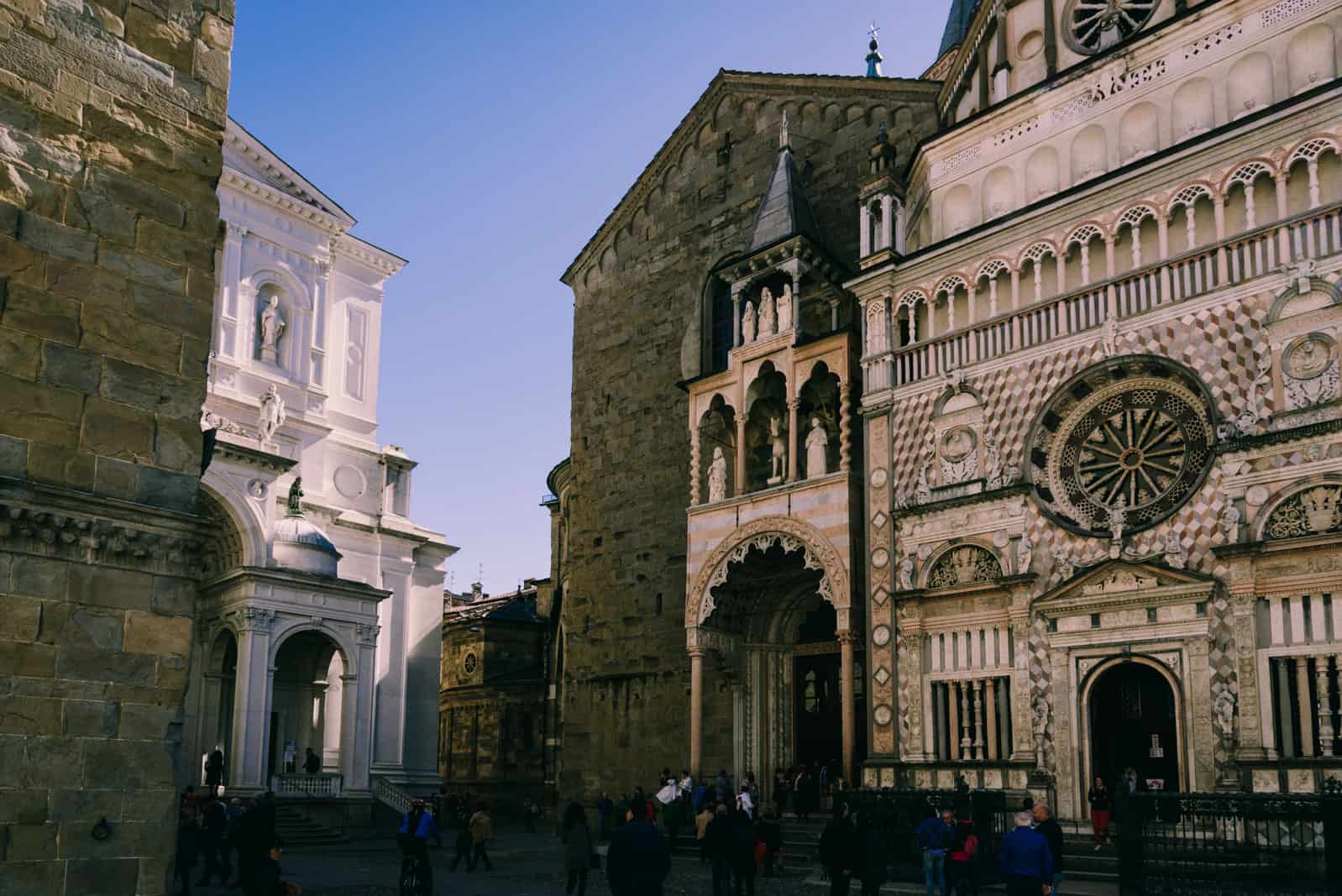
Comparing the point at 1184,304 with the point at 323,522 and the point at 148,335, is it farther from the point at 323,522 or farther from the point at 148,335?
the point at 323,522

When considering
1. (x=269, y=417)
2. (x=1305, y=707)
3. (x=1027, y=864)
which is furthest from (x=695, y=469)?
(x=1027, y=864)

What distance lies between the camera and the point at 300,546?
3106 cm

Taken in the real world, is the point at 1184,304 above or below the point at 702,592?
above

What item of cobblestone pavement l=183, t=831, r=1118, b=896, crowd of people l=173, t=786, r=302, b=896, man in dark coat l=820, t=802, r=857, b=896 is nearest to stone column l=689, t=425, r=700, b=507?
cobblestone pavement l=183, t=831, r=1118, b=896

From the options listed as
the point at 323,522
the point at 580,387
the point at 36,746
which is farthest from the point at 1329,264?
the point at 323,522

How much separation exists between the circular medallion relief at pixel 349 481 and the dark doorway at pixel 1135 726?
24019mm

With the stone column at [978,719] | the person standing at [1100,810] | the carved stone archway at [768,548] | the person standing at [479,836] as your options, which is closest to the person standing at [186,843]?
the person standing at [479,836]

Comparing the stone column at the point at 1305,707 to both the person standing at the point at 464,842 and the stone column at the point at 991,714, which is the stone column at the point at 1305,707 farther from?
the person standing at the point at 464,842

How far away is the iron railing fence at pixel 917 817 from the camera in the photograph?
18016 mm

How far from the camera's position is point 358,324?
3891cm

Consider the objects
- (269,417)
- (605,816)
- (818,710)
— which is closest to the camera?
(605,816)

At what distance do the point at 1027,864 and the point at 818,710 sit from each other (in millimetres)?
15795

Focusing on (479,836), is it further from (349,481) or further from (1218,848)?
(349,481)

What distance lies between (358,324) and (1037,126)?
23.5 metres
